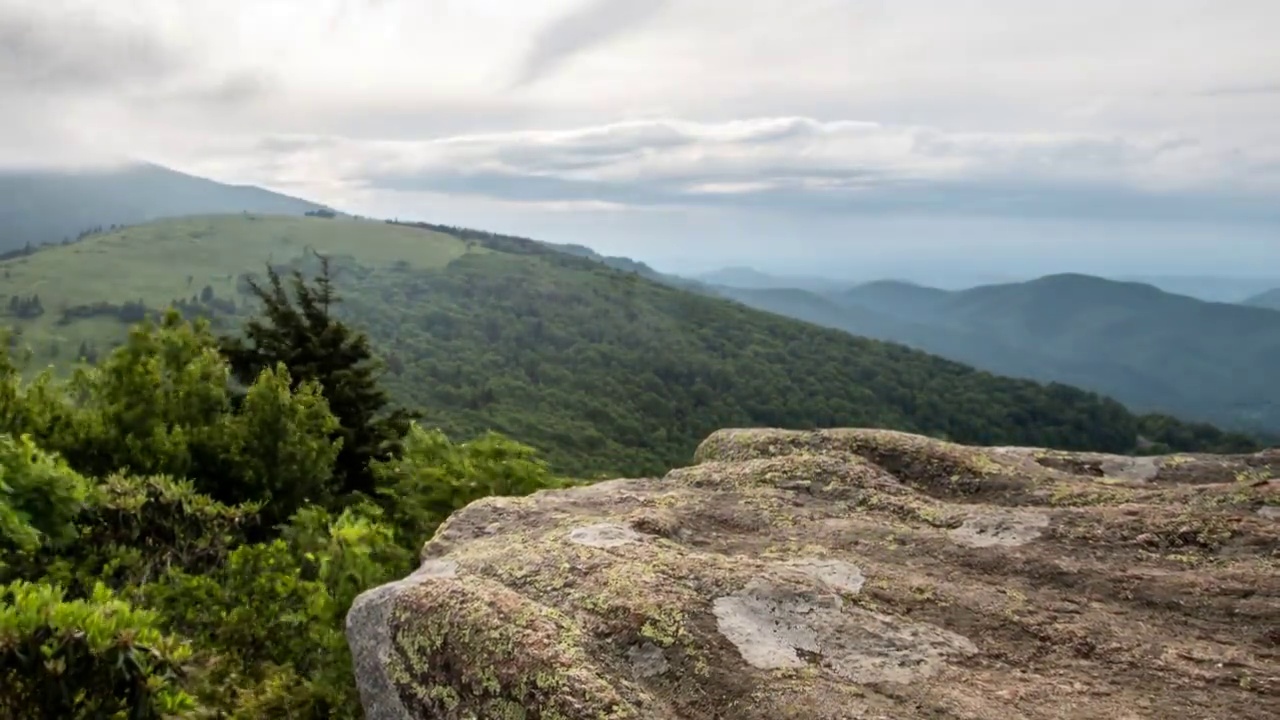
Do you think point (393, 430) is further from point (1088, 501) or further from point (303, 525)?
point (1088, 501)

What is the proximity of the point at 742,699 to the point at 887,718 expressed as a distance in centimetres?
92

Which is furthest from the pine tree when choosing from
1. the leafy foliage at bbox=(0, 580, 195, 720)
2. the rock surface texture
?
the leafy foliage at bbox=(0, 580, 195, 720)

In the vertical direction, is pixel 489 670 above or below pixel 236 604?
above

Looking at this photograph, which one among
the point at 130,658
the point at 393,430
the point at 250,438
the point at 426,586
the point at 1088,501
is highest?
the point at 1088,501

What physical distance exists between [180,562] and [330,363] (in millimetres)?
27741

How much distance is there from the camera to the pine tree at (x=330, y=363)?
34.7 metres

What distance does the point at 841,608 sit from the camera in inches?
255

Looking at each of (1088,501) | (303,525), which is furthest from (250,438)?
(1088,501)

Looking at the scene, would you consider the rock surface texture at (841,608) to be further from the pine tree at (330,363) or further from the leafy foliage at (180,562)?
the pine tree at (330,363)

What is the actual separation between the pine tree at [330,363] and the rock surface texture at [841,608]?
2720 centimetres

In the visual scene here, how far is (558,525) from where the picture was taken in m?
8.09

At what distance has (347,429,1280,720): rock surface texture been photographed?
218 inches

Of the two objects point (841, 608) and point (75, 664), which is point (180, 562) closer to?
point (75, 664)

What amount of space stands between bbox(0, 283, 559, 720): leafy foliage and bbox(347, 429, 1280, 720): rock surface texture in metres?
1.66
